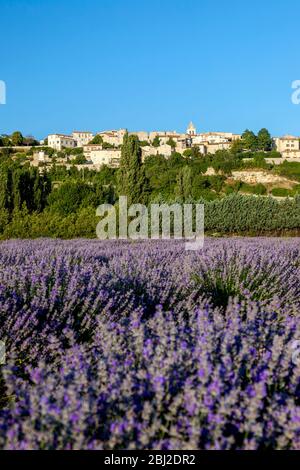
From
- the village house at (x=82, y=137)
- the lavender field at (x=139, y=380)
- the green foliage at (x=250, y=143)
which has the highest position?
the village house at (x=82, y=137)

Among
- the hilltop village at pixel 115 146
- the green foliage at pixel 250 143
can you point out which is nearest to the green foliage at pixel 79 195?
the hilltop village at pixel 115 146

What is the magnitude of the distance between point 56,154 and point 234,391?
91847 millimetres

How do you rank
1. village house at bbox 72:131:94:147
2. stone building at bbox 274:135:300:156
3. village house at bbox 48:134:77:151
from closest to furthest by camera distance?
stone building at bbox 274:135:300:156, village house at bbox 48:134:77:151, village house at bbox 72:131:94:147

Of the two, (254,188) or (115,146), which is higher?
(115,146)

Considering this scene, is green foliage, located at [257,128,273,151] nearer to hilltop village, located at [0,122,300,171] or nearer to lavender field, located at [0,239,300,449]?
hilltop village, located at [0,122,300,171]

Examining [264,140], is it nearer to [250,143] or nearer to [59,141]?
[250,143]

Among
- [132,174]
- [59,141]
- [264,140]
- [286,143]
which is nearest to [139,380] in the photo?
[132,174]

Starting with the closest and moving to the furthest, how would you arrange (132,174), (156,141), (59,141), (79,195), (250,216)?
(250,216) < (132,174) < (79,195) < (156,141) < (59,141)

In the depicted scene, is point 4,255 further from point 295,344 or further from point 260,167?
point 260,167

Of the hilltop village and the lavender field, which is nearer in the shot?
the lavender field

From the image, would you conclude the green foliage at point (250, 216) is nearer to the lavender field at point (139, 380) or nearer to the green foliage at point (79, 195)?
the green foliage at point (79, 195)

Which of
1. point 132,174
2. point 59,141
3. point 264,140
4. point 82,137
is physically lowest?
point 132,174

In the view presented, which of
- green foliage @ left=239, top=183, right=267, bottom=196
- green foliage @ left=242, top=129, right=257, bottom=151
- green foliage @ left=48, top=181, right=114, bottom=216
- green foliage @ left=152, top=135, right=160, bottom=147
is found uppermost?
green foliage @ left=152, top=135, right=160, bottom=147

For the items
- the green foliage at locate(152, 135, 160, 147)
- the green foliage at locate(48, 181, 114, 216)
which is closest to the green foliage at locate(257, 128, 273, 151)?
the green foliage at locate(152, 135, 160, 147)
